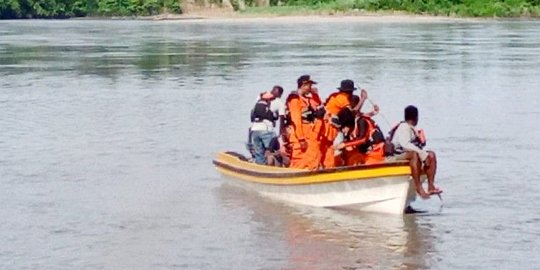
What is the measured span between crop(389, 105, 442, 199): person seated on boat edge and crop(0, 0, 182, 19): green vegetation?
120 m

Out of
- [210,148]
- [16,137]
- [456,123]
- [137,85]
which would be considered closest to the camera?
[210,148]

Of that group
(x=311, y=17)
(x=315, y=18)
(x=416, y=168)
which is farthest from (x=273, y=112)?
(x=311, y=17)

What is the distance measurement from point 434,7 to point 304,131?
318ft

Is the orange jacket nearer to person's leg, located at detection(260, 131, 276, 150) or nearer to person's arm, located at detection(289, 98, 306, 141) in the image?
person's arm, located at detection(289, 98, 306, 141)

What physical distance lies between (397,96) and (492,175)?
40.6 feet

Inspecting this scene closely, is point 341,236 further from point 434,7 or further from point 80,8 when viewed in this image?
point 80,8

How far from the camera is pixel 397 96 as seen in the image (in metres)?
30.9

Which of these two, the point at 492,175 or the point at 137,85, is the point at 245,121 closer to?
the point at 492,175

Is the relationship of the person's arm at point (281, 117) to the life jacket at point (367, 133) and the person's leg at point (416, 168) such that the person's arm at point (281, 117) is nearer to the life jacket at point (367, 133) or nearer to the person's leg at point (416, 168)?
the life jacket at point (367, 133)

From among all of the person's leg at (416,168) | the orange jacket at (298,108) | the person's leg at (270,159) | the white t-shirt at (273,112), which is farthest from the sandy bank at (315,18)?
the person's leg at (416,168)

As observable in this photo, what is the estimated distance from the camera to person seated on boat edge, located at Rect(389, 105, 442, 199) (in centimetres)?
1444

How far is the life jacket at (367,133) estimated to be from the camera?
15016mm

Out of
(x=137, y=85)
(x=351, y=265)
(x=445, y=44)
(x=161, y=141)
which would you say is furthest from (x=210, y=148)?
(x=445, y=44)

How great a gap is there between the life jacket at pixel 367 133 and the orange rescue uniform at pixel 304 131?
2.16 ft
